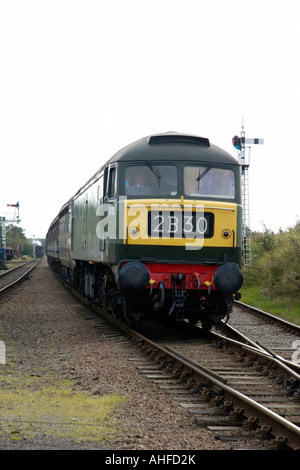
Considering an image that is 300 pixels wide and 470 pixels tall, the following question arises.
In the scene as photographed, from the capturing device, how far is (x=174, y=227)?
31.0 feet

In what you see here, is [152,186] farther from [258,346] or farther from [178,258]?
[258,346]

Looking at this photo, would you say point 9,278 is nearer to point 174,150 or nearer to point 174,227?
point 174,150

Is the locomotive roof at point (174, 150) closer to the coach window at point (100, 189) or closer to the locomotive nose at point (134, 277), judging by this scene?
the coach window at point (100, 189)

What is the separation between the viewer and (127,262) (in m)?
9.40

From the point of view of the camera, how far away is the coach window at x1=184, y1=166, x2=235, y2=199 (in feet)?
31.9

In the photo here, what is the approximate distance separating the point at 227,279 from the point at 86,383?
331cm

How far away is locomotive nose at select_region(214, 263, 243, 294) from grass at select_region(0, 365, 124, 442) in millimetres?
3281

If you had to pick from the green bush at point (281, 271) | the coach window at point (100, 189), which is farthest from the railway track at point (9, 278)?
the coach window at point (100, 189)

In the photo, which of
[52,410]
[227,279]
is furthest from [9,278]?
[52,410]

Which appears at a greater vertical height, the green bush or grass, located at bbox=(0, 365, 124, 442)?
the green bush

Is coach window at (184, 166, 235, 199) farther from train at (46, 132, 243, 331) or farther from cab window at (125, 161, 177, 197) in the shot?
cab window at (125, 161, 177, 197)

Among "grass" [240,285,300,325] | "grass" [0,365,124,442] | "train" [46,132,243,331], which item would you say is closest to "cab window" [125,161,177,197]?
"train" [46,132,243,331]

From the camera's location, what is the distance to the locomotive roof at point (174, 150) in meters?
9.80
